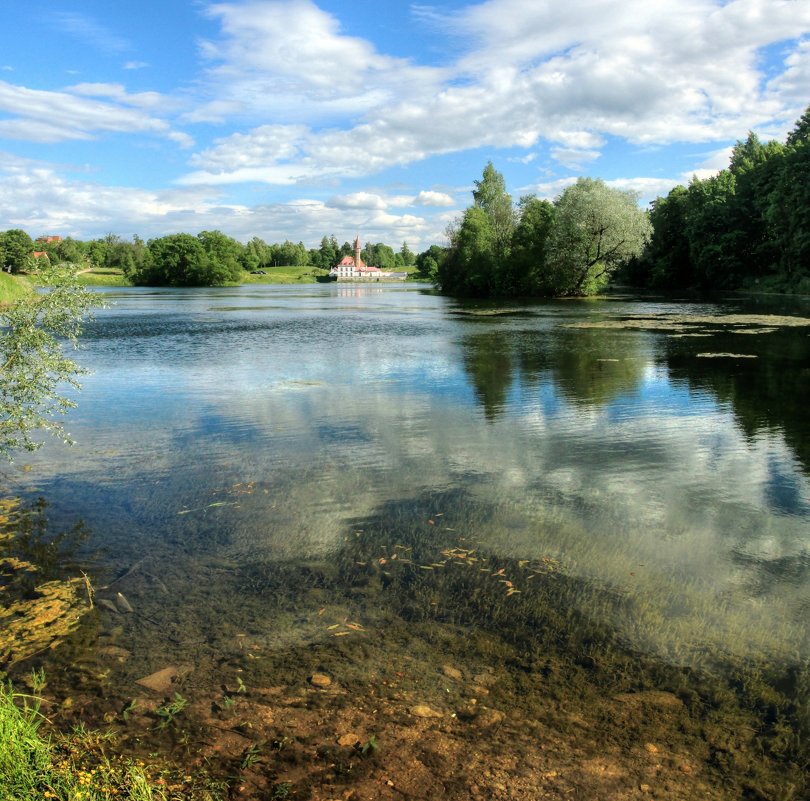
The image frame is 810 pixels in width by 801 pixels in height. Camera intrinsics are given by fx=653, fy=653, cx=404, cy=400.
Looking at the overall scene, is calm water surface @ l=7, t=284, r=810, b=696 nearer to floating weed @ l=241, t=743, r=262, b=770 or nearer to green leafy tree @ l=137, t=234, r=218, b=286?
floating weed @ l=241, t=743, r=262, b=770

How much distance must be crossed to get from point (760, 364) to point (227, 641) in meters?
23.6

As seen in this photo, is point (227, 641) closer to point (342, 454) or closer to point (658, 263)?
point (342, 454)

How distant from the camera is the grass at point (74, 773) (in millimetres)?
4109

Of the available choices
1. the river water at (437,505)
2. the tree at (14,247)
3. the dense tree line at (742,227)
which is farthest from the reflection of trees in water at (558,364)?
the tree at (14,247)

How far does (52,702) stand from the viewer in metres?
5.38

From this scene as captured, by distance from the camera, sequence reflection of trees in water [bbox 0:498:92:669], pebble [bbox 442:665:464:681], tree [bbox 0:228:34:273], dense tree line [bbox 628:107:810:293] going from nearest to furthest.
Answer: pebble [bbox 442:665:464:681] → reflection of trees in water [bbox 0:498:92:669] → dense tree line [bbox 628:107:810:293] → tree [bbox 0:228:34:273]

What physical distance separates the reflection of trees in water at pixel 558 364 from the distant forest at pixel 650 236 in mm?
36379

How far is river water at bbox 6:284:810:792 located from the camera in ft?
22.0

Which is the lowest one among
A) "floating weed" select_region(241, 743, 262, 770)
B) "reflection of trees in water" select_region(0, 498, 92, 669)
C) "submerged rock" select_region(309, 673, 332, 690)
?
"floating weed" select_region(241, 743, 262, 770)

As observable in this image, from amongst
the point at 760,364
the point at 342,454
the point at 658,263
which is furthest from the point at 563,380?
the point at 658,263

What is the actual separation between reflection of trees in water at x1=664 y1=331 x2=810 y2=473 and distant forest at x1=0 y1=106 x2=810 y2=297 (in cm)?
3875

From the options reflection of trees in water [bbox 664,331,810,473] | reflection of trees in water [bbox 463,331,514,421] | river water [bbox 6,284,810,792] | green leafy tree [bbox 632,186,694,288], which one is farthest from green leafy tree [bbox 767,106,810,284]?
river water [bbox 6,284,810,792]

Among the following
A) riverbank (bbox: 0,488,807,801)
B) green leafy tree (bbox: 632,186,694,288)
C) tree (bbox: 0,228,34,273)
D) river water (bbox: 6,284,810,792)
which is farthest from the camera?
tree (bbox: 0,228,34,273)

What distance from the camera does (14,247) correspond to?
411 ft
